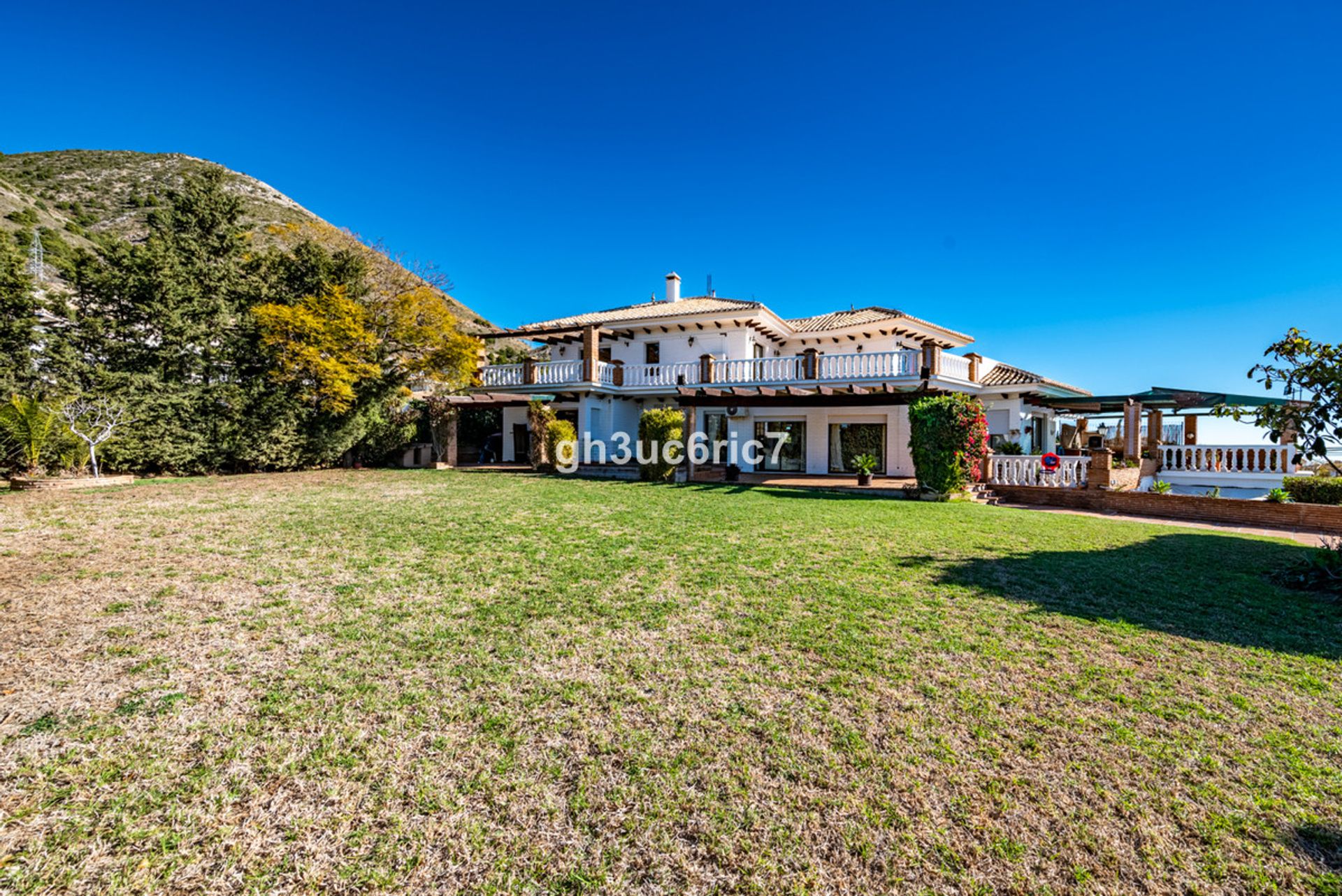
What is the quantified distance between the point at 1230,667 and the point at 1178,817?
7.54ft

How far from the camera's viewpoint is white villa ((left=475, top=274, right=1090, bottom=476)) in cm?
1706

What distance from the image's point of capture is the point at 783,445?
2062 cm

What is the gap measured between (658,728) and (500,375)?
20.1 metres

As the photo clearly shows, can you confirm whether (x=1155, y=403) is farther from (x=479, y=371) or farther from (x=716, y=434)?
(x=479, y=371)

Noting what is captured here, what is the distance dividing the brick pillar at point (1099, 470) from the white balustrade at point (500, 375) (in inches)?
721

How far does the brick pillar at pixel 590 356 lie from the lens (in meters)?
20.0

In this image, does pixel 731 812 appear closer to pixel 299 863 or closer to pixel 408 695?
pixel 299 863

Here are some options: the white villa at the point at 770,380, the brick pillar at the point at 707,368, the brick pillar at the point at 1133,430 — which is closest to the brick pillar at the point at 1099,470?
the brick pillar at the point at 1133,430

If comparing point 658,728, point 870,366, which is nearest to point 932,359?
point 870,366

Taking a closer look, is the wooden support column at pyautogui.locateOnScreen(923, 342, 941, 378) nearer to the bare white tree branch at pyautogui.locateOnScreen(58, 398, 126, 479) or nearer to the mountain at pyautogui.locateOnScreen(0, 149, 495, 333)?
the mountain at pyautogui.locateOnScreen(0, 149, 495, 333)

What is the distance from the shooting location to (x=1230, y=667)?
381 cm

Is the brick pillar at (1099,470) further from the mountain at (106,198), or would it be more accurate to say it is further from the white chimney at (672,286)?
the mountain at (106,198)

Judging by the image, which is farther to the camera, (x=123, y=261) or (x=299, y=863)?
(x=123, y=261)

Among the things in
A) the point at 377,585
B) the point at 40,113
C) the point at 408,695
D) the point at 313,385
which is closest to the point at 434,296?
the point at 313,385
